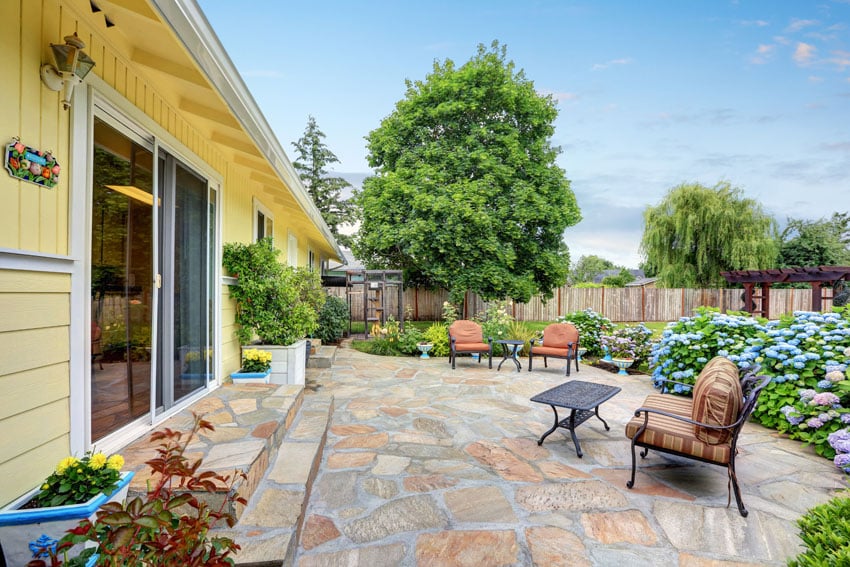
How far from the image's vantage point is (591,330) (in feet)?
29.6

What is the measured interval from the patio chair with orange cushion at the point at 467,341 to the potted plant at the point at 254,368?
3707 millimetres

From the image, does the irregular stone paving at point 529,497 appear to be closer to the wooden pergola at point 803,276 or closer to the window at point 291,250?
the window at point 291,250

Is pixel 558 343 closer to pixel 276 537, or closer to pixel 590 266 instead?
pixel 276 537

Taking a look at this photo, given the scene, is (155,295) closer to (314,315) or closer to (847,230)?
(314,315)

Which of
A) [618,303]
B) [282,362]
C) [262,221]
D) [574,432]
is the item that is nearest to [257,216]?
[262,221]

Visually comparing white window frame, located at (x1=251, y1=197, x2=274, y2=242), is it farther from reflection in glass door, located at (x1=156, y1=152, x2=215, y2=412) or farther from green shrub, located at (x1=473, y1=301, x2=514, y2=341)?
green shrub, located at (x1=473, y1=301, x2=514, y2=341)

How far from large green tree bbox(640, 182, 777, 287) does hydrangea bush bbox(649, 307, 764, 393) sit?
13.5 m

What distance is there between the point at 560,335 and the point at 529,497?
509cm

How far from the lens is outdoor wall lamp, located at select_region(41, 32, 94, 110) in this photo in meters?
2.00

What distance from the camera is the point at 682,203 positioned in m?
17.7

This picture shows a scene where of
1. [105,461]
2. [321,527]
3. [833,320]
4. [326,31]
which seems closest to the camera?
[105,461]

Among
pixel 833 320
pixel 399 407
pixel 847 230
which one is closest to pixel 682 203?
pixel 833 320

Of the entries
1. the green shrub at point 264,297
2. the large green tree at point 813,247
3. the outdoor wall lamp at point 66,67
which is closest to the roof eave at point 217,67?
the outdoor wall lamp at point 66,67

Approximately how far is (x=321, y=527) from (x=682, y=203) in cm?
1981
